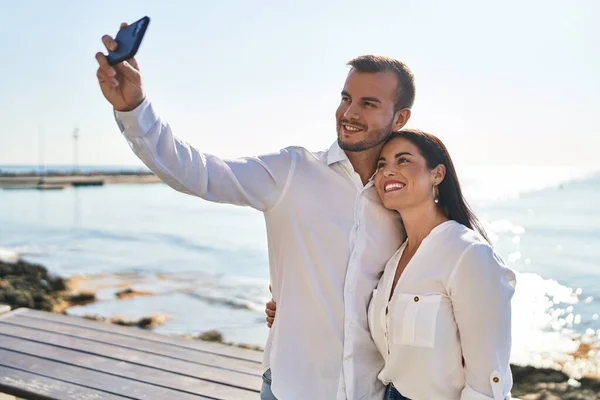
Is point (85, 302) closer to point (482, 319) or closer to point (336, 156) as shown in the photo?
point (336, 156)

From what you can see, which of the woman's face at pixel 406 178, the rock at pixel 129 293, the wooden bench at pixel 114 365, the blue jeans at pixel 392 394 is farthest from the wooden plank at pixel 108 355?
the rock at pixel 129 293

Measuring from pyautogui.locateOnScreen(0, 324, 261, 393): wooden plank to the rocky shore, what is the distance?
3477 mm

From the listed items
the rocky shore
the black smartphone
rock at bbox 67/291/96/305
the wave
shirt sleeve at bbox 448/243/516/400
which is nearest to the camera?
the black smartphone

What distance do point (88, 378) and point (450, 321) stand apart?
A: 7.69 feet

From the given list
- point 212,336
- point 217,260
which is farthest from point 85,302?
point 217,260

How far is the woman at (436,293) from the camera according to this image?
1667 mm

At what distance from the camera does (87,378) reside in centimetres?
332

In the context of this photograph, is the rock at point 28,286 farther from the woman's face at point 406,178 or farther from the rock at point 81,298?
the woman's face at point 406,178

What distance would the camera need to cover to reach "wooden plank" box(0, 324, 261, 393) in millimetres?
3328

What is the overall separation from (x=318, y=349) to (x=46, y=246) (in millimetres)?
18340

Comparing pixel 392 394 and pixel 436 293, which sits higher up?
pixel 436 293

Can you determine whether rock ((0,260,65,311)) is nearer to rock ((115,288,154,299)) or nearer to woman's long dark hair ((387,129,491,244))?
rock ((115,288,154,299))

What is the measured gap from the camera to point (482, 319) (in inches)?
65.1

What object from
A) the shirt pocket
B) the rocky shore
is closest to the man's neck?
the shirt pocket
